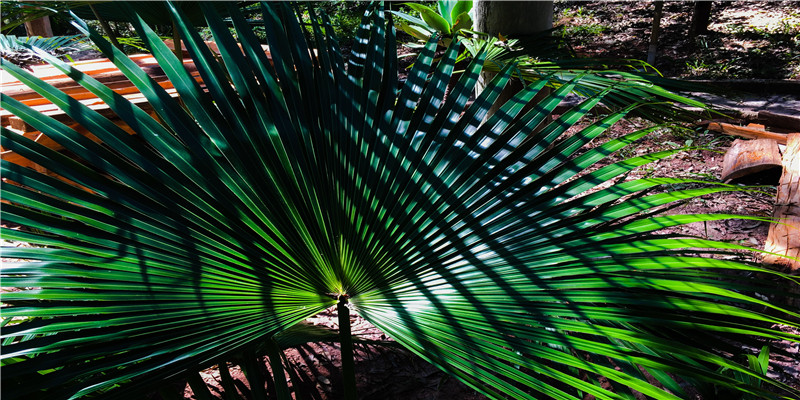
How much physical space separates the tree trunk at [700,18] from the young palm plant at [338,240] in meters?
6.54

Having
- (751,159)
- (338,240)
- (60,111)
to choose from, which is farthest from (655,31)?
(338,240)

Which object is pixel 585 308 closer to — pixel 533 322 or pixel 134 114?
pixel 533 322

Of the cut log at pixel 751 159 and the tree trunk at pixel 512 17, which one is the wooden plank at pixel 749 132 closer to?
the cut log at pixel 751 159

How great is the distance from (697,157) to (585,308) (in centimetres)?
364

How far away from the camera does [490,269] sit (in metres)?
1.08

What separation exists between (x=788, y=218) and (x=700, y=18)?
4902mm

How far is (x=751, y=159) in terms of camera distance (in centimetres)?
345

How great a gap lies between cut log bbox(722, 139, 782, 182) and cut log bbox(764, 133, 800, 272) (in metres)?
0.08

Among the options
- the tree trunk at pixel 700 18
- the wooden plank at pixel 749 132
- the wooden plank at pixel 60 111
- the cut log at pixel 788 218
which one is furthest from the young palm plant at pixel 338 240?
the tree trunk at pixel 700 18

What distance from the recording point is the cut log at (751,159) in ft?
11.1

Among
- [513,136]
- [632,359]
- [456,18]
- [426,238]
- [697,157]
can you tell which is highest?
[456,18]

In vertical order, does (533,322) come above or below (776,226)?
above

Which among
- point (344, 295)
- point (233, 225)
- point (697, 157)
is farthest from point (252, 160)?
point (697, 157)

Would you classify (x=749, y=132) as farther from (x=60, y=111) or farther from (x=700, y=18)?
(x=60, y=111)
